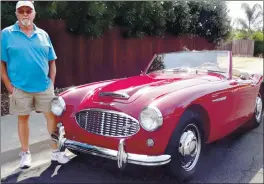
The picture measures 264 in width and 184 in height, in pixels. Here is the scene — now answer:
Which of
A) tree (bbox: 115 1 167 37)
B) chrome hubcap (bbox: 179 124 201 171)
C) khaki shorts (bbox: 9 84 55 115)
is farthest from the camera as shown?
tree (bbox: 115 1 167 37)

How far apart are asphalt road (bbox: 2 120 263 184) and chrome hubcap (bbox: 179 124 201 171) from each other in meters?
0.15

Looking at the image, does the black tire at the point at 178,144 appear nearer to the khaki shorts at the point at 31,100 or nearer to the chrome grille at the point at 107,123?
the chrome grille at the point at 107,123

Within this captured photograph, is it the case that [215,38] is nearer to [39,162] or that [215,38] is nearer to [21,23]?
[39,162]

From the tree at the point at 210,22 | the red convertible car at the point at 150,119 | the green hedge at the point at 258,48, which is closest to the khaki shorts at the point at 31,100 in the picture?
the red convertible car at the point at 150,119

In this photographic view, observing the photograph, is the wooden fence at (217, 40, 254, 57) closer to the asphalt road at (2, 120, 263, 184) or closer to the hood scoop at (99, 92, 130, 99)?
the asphalt road at (2, 120, 263, 184)

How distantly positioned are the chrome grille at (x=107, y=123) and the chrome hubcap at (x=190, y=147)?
0.53 metres

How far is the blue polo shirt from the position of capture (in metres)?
0.75

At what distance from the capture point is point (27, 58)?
744 millimetres

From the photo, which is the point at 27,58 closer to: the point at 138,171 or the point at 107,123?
the point at 107,123

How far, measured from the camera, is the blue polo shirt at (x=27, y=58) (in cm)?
75

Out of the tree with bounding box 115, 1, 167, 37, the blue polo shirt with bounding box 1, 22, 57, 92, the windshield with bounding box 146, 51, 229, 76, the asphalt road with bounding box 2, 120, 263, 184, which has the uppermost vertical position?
the tree with bounding box 115, 1, 167, 37

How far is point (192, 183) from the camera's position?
8.95 feet

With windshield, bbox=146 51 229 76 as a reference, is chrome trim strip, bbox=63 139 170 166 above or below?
below

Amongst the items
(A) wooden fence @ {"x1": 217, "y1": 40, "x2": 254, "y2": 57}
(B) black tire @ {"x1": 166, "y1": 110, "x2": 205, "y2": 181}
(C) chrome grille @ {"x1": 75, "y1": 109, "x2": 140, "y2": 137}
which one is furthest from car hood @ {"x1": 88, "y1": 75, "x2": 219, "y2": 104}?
(A) wooden fence @ {"x1": 217, "y1": 40, "x2": 254, "y2": 57}
